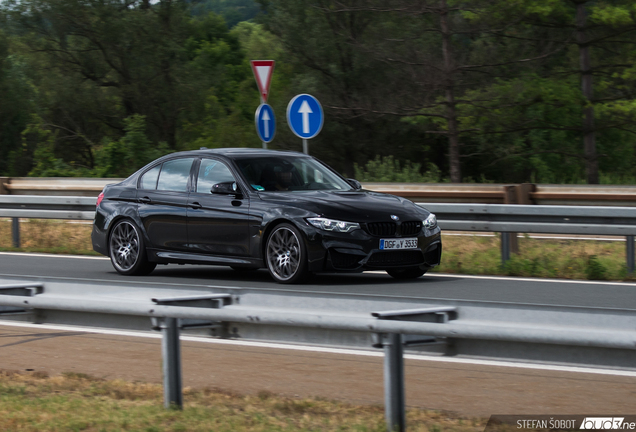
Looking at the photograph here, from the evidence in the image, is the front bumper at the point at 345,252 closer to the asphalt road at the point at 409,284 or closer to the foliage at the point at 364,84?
the asphalt road at the point at 409,284

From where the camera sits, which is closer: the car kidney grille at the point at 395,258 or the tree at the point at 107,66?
the car kidney grille at the point at 395,258

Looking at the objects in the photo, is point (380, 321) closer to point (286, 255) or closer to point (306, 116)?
point (286, 255)

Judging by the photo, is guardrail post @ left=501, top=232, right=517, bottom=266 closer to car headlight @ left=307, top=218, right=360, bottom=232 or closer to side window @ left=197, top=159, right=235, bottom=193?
car headlight @ left=307, top=218, right=360, bottom=232

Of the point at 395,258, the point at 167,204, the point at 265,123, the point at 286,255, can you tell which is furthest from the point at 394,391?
the point at 265,123

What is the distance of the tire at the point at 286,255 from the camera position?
10266 mm

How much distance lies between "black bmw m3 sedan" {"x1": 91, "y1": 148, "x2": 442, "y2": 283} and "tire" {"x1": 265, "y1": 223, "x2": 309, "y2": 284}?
0.01m

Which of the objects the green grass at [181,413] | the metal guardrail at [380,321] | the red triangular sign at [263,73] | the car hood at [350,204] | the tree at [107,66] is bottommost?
the green grass at [181,413]

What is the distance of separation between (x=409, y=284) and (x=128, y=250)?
11.5 ft

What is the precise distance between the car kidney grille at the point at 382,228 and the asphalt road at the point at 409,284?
22.6 inches

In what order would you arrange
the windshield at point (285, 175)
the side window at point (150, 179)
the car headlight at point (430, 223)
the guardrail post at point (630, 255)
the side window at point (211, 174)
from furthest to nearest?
the side window at point (150, 179) → the guardrail post at point (630, 255) → the side window at point (211, 174) → the windshield at point (285, 175) → the car headlight at point (430, 223)

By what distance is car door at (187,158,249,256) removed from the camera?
35.8ft

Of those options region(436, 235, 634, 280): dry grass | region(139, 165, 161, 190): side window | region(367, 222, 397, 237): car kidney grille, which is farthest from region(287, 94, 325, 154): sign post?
region(367, 222, 397, 237): car kidney grille

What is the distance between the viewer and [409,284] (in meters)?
10.7

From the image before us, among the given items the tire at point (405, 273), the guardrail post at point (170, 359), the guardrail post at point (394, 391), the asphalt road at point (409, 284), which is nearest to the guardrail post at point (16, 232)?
the asphalt road at point (409, 284)
